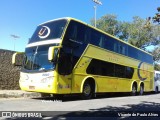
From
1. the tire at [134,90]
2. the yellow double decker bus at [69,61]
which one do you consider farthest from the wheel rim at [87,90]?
the tire at [134,90]

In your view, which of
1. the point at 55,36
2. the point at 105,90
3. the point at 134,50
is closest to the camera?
the point at 55,36

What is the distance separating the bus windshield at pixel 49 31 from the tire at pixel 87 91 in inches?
128

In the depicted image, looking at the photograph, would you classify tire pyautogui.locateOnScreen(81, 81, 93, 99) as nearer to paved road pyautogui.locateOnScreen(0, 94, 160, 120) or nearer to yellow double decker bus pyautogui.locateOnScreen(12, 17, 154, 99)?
yellow double decker bus pyautogui.locateOnScreen(12, 17, 154, 99)

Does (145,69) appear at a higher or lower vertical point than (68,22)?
lower

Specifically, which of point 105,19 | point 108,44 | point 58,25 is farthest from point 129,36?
point 58,25

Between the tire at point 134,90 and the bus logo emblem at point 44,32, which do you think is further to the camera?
the tire at point 134,90

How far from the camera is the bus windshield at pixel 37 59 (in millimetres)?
12062

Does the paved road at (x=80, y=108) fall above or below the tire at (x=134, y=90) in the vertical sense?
below

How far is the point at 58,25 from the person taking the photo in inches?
508

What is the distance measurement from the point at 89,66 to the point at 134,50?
7.91m

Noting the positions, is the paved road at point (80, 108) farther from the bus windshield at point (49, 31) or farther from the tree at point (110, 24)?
the tree at point (110, 24)

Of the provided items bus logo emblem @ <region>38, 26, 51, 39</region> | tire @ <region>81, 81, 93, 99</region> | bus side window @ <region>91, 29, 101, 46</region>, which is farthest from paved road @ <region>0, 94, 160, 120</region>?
bus side window @ <region>91, 29, 101, 46</region>

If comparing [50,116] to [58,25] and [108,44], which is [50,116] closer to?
[58,25]

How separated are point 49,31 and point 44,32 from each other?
1.03ft
